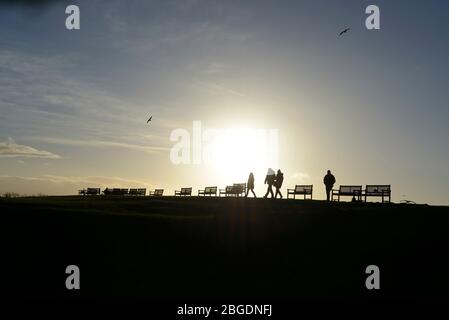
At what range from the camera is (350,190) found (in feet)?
108

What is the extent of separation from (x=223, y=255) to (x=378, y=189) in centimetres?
1648

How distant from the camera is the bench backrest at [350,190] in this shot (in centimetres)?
3231

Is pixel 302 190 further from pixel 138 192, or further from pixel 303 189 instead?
pixel 138 192

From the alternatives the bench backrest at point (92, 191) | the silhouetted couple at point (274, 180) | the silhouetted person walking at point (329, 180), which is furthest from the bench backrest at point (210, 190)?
the bench backrest at point (92, 191)

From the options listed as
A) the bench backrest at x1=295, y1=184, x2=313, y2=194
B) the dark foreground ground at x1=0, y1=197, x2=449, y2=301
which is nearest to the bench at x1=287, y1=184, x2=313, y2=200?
the bench backrest at x1=295, y1=184, x2=313, y2=194

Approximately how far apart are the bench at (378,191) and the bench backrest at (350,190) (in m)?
0.39

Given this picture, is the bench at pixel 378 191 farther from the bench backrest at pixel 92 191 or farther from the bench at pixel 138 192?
the bench backrest at pixel 92 191
